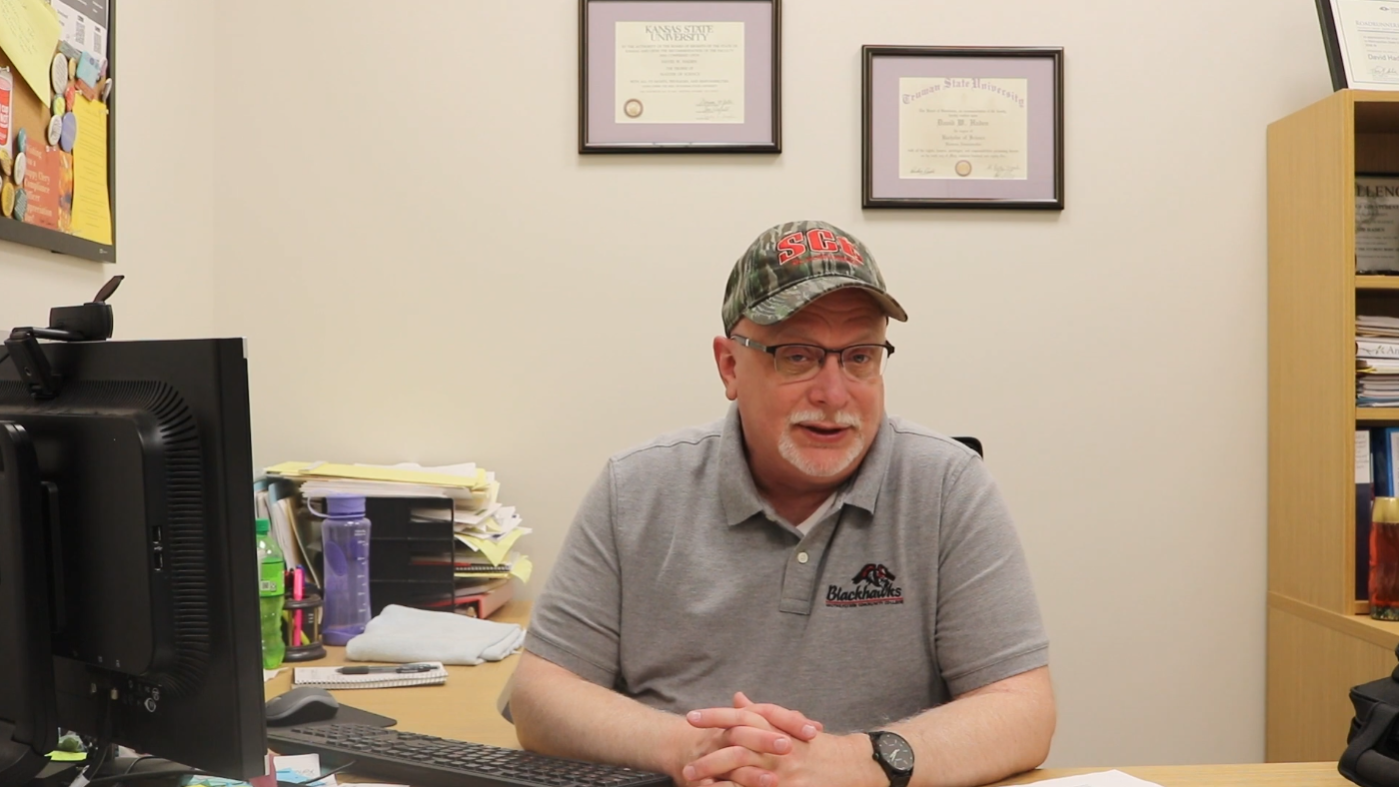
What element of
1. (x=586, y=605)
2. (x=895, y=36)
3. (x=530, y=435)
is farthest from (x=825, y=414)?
(x=895, y=36)

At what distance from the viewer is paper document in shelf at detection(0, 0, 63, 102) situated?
1771 millimetres

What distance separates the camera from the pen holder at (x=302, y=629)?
6.82 feet

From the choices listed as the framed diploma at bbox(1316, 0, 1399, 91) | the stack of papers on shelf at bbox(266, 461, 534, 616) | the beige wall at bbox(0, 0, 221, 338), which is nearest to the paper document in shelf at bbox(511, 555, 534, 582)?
the stack of papers on shelf at bbox(266, 461, 534, 616)

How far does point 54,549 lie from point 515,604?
1.58m

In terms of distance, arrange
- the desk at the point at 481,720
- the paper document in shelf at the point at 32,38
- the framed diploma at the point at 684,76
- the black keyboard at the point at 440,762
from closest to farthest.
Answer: the black keyboard at the point at 440,762 → the desk at the point at 481,720 → the paper document in shelf at the point at 32,38 → the framed diploma at the point at 684,76

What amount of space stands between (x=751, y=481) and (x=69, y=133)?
4.29 feet

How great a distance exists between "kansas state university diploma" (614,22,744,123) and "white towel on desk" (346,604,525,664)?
113cm

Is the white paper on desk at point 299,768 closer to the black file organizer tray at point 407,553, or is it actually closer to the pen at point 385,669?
the pen at point 385,669

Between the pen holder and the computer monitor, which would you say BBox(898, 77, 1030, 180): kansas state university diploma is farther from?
the computer monitor

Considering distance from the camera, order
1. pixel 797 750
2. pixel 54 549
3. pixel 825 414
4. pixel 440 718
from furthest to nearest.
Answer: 1. pixel 440 718
2. pixel 825 414
3. pixel 797 750
4. pixel 54 549

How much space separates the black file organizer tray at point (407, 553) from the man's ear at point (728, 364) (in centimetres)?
87

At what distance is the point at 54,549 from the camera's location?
3.47ft

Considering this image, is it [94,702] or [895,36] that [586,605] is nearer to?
Answer: [94,702]

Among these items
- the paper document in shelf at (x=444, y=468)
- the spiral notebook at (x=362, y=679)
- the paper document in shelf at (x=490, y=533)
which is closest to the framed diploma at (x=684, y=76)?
the paper document in shelf at (x=444, y=468)
